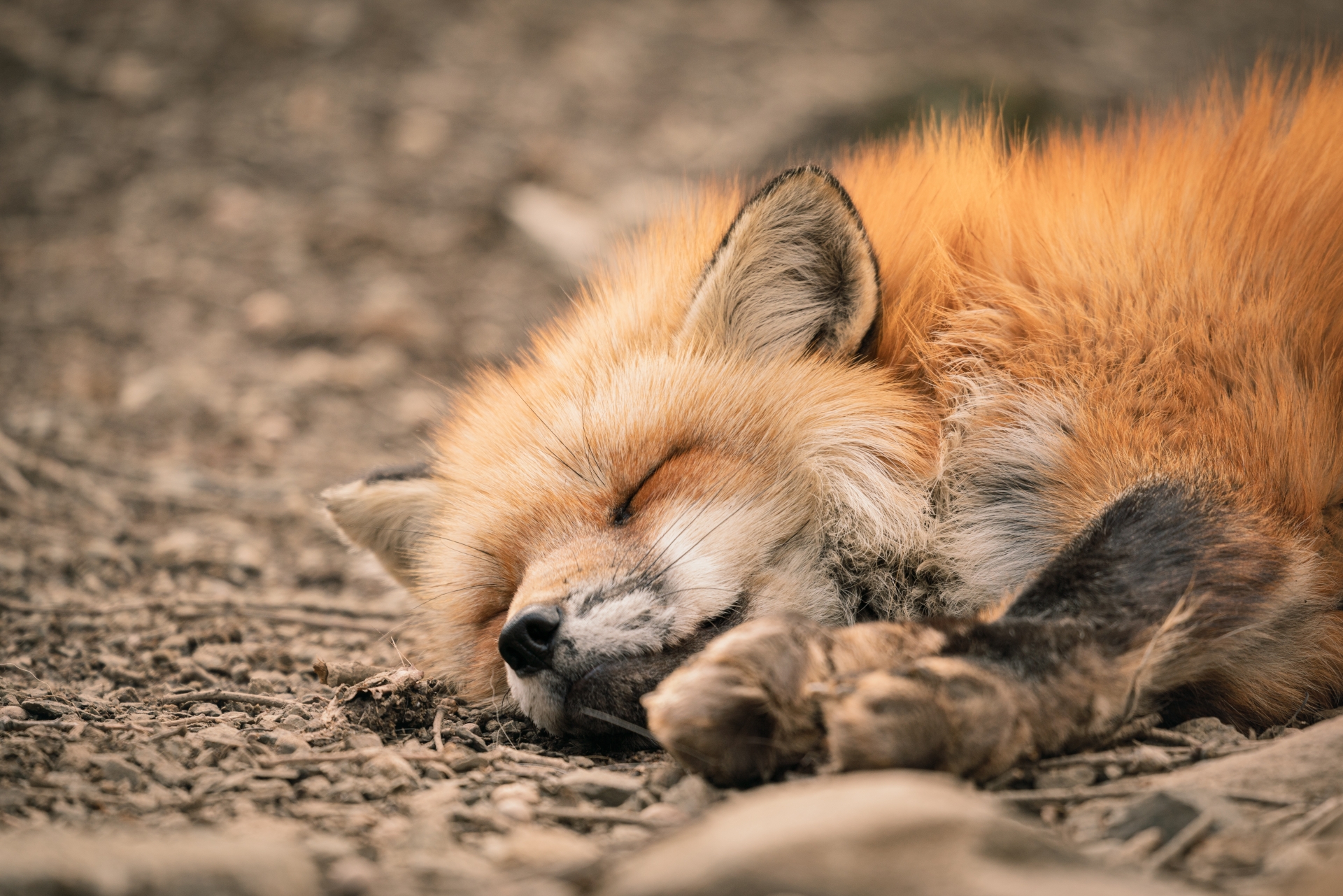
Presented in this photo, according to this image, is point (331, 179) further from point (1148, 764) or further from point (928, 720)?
point (1148, 764)

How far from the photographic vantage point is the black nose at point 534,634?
2578mm

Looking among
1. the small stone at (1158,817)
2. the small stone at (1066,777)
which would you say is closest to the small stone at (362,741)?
the small stone at (1066,777)

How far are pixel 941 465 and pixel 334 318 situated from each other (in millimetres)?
5448

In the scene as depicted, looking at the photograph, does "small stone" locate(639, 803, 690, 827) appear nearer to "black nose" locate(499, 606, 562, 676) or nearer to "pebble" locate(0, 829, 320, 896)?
Answer: "black nose" locate(499, 606, 562, 676)

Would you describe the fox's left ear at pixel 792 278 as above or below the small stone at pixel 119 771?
above

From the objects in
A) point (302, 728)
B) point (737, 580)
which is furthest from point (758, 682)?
point (302, 728)

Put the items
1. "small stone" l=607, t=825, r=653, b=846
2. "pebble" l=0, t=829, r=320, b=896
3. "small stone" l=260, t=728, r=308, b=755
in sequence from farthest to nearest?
1. "small stone" l=260, t=728, r=308, b=755
2. "small stone" l=607, t=825, r=653, b=846
3. "pebble" l=0, t=829, r=320, b=896

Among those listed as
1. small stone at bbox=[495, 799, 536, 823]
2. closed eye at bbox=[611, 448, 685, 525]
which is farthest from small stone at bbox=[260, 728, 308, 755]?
closed eye at bbox=[611, 448, 685, 525]

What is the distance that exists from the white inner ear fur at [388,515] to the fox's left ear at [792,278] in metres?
1.31

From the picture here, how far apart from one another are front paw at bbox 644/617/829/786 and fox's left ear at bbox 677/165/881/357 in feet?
4.22

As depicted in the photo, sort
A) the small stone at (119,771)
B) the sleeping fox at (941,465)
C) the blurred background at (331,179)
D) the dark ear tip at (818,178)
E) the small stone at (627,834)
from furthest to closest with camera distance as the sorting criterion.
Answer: the blurred background at (331,179)
the dark ear tip at (818,178)
the small stone at (119,771)
the sleeping fox at (941,465)
the small stone at (627,834)

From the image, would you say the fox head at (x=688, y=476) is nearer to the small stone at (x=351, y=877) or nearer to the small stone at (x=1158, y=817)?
the small stone at (x=351, y=877)

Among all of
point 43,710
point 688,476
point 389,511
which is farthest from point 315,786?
point 389,511

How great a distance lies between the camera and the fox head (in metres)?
2.66
